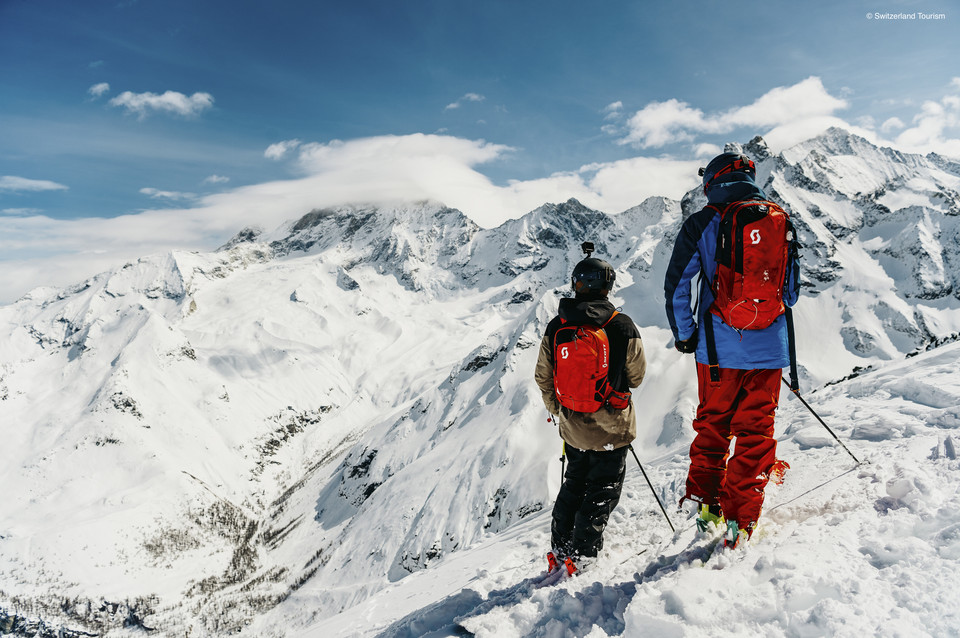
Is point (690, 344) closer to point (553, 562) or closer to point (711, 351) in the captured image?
point (711, 351)

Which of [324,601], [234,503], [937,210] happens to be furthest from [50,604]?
[937,210]

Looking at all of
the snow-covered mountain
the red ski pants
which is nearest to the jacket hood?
the red ski pants

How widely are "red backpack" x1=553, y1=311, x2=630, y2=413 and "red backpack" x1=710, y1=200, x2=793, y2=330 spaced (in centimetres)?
141

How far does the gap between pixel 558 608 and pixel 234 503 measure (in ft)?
654

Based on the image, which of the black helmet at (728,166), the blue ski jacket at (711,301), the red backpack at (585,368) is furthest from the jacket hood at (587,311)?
the black helmet at (728,166)

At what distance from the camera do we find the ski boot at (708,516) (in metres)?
5.61

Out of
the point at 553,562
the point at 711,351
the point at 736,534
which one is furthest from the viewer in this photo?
the point at 553,562

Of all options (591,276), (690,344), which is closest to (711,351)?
(690,344)

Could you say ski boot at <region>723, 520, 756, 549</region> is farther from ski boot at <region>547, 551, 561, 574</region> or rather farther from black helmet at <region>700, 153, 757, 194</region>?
black helmet at <region>700, 153, 757, 194</region>

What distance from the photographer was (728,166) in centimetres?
576

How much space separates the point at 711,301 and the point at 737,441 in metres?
1.66

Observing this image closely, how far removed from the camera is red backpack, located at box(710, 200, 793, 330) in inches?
203

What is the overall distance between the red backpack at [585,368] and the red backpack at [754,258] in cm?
141

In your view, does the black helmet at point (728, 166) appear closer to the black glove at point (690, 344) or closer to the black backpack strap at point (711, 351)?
the black backpack strap at point (711, 351)
